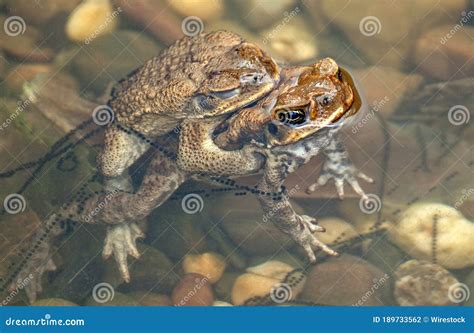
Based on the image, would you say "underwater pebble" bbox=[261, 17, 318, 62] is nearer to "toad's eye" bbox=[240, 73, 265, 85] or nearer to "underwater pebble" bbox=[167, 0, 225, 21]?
"underwater pebble" bbox=[167, 0, 225, 21]

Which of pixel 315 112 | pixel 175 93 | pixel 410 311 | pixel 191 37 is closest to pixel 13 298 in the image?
pixel 175 93

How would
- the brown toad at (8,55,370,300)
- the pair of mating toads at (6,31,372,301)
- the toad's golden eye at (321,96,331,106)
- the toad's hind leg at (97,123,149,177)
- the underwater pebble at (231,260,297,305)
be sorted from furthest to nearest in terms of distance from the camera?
the underwater pebble at (231,260,297,305)
the toad's hind leg at (97,123,149,177)
the pair of mating toads at (6,31,372,301)
the brown toad at (8,55,370,300)
the toad's golden eye at (321,96,331,106)

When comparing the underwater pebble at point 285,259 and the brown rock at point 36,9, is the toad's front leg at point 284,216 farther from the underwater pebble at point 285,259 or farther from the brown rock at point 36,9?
the brown rock at point 36,9

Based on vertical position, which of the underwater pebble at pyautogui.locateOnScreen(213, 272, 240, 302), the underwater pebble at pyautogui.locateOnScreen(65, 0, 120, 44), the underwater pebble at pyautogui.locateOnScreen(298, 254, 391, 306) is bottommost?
the underwater pebble at pyautogui.locateOnScreen(298, 254, 391, 306)

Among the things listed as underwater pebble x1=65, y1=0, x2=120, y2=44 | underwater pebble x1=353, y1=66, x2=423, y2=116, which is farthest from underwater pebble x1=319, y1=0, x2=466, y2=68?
underwater pebble x1=65, y1=0, x2=120, y2=44

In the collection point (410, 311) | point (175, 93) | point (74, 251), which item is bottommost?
point (410, 311)

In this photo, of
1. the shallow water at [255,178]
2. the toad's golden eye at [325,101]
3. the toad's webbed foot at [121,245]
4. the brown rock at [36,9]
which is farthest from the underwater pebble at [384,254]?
the brown rock at [36,9]

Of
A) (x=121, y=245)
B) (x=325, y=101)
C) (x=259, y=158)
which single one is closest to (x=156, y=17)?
(x=259, y=158)

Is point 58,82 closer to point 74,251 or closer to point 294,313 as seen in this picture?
point 74,251
